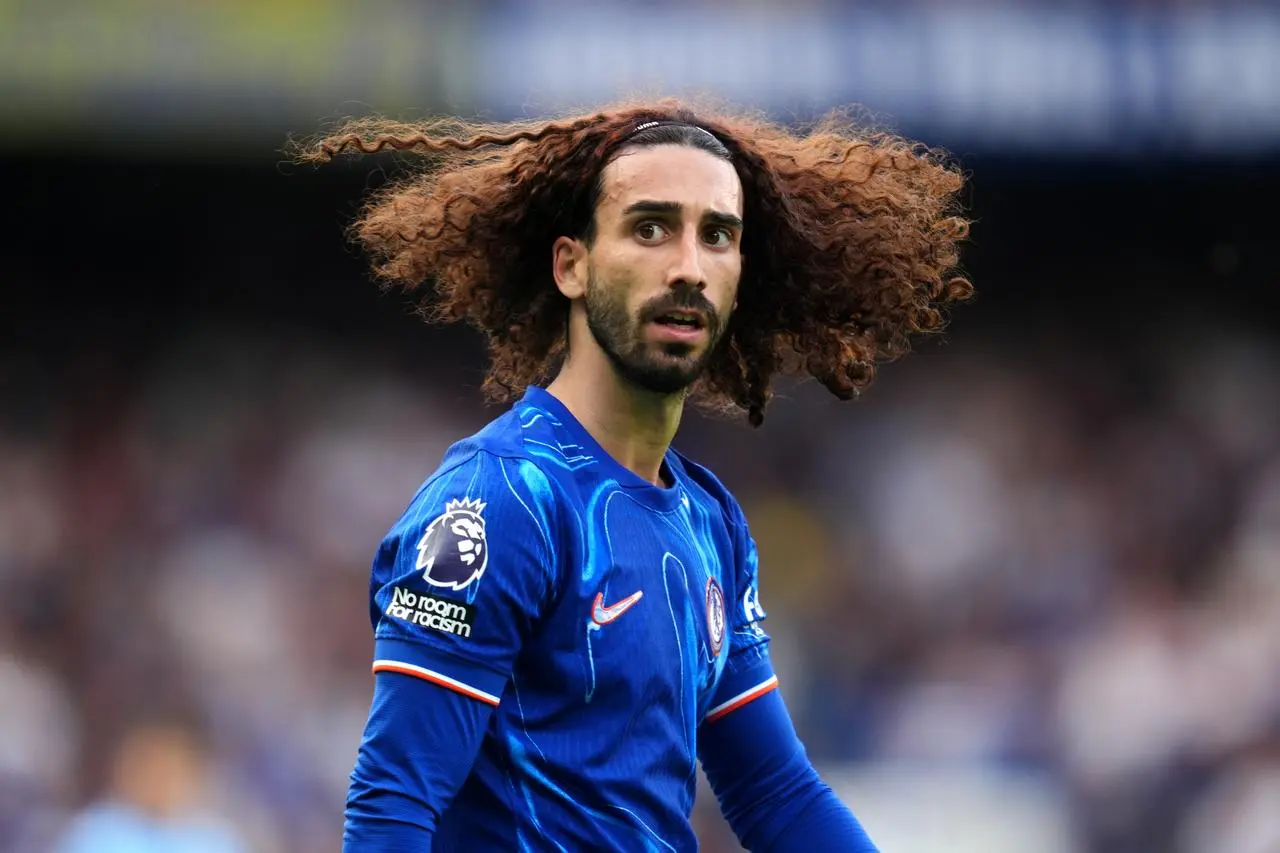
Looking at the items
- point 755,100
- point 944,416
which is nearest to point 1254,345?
point 944,416

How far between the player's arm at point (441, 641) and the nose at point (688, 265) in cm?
52

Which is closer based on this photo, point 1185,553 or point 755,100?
point 755,100

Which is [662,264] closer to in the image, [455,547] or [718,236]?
[718,236]

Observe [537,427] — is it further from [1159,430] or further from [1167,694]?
[1159,430]

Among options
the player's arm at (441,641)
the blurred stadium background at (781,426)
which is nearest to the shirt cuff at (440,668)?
the player's arm at (441,641)

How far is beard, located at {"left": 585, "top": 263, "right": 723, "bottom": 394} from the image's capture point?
10.5 ft

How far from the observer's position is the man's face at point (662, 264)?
3213 mm

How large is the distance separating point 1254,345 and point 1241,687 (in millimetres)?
1851

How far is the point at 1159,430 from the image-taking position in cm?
934

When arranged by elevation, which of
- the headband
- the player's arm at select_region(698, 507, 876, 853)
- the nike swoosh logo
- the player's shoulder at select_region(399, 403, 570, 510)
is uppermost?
the headband

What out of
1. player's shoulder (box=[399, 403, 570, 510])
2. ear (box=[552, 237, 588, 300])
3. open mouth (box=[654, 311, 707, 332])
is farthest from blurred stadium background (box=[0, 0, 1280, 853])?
player's shoulder (box=[399, 403, 570, 510])

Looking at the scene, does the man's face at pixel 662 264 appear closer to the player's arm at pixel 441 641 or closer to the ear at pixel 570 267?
the ear at pixel 570 267

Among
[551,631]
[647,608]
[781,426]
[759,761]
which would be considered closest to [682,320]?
[647,608]

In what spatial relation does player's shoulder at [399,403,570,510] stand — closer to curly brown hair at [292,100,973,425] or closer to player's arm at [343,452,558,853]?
player's arm at [343,452,558,853]
